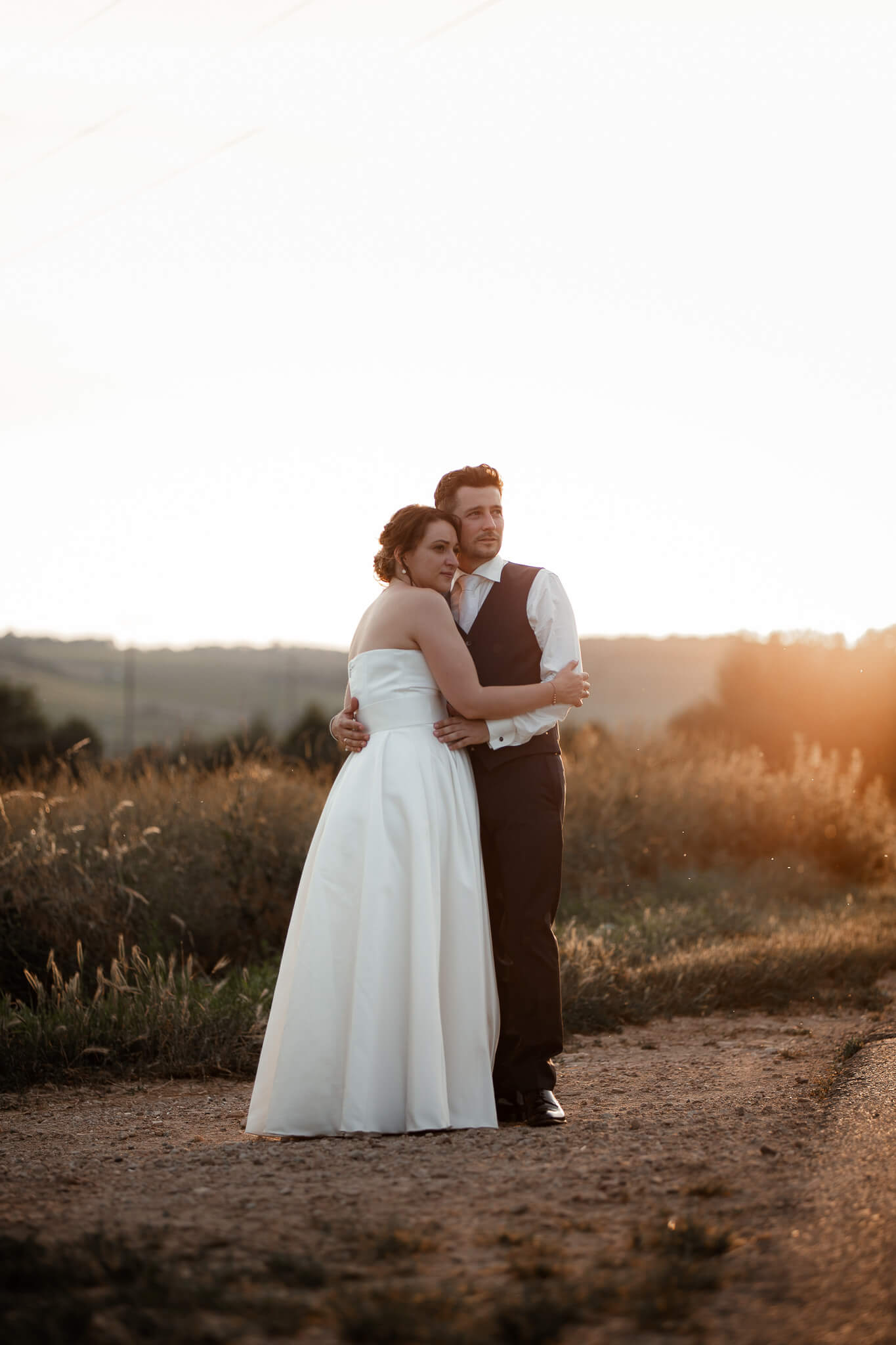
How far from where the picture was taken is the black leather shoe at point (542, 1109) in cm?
425

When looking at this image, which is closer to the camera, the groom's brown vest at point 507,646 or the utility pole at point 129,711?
the groom's brown vest at point 507,646

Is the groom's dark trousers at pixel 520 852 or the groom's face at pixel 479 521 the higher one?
the groom's face at pixel 479 521

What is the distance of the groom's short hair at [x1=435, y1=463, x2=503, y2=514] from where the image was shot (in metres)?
4.77

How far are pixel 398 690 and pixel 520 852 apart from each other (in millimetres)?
749

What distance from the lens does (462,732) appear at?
177 inches

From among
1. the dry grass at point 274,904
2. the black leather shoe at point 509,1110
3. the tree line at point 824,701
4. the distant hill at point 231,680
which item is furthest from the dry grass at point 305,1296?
the distant hill at point 231,680

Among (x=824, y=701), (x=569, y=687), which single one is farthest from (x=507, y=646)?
(x=824, y=701)

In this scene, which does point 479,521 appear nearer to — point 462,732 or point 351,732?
point 462,732

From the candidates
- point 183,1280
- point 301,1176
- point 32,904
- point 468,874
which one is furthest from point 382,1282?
point 32,904

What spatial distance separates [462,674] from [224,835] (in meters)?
4.92

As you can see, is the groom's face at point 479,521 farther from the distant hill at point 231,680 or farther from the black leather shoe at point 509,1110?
the distant hill at point 231,680

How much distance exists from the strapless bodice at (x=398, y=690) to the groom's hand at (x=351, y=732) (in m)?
0.04

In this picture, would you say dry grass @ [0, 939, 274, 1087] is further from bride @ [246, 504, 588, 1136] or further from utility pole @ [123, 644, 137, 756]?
utility pole @ [123, 644, 137, 756]

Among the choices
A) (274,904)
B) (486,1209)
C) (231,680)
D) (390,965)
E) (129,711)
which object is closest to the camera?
(486,1209)
